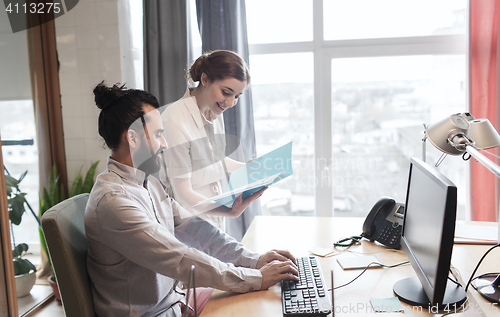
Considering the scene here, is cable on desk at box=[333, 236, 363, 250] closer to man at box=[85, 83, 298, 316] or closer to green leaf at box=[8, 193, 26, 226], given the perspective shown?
man at box=[85, 83, 298, 316]

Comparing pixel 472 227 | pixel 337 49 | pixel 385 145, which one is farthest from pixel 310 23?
pixel 472 227

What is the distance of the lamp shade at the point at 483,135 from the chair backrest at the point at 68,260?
1.41m

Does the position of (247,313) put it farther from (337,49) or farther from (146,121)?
(337,49)

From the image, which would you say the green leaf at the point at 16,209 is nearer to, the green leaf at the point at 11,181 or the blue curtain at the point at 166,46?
the green leaf at the point at 11,181

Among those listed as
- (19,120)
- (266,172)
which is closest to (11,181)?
(19,120)

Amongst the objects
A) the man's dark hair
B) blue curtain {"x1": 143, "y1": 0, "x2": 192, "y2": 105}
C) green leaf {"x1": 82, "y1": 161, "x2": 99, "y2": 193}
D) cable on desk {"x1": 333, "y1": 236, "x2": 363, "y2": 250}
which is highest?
blue curtain {"x1": 143, "y1": 0, "x2": 192, "y2": 105}

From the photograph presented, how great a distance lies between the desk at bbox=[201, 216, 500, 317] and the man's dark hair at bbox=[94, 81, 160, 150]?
1.98ft

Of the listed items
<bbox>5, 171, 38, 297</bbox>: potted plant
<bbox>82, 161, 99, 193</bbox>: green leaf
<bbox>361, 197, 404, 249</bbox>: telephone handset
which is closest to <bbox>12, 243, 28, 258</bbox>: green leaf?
<bbox>5, 171, 38, 297</bbox>: potted plant

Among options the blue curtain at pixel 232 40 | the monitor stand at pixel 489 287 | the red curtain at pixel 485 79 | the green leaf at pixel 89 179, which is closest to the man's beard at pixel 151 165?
the monitor stand at pixel 489 287

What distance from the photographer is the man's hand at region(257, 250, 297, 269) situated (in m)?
1.28

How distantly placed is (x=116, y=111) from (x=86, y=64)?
163 cm

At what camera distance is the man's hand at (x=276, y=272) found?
Result: 3.77 feet

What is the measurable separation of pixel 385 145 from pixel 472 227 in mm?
1124

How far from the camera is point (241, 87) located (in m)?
1.73
